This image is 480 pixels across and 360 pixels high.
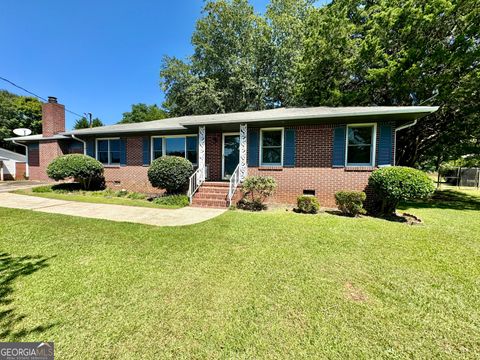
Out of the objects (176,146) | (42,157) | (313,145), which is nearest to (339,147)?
(313,145)

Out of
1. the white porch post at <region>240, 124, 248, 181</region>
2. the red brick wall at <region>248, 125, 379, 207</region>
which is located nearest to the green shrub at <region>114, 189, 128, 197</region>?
the white porch post at <region>240, 124, 248, 181</region>

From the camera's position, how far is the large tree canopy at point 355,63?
1059 cm

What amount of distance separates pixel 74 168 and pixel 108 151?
6.62 ft

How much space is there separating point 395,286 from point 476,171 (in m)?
23.1

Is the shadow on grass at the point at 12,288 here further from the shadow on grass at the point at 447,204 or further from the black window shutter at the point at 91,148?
the shadow on grass at the point at 447,204

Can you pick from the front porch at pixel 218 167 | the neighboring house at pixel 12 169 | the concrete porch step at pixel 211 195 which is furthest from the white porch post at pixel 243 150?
the neighboring house at pixel 12 169

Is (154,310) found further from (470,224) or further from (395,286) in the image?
(470,224)

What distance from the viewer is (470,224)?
21.6 ft

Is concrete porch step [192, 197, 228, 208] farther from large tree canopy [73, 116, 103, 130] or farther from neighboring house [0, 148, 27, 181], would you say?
large tree canopy [73, 116, 103, 130]

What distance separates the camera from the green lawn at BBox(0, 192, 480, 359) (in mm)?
2104

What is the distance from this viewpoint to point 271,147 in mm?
9305

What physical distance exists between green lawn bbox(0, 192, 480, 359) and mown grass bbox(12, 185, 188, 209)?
3544 mm

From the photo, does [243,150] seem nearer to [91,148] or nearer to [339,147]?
[339,147]

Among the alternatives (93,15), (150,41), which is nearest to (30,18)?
(93,15)
